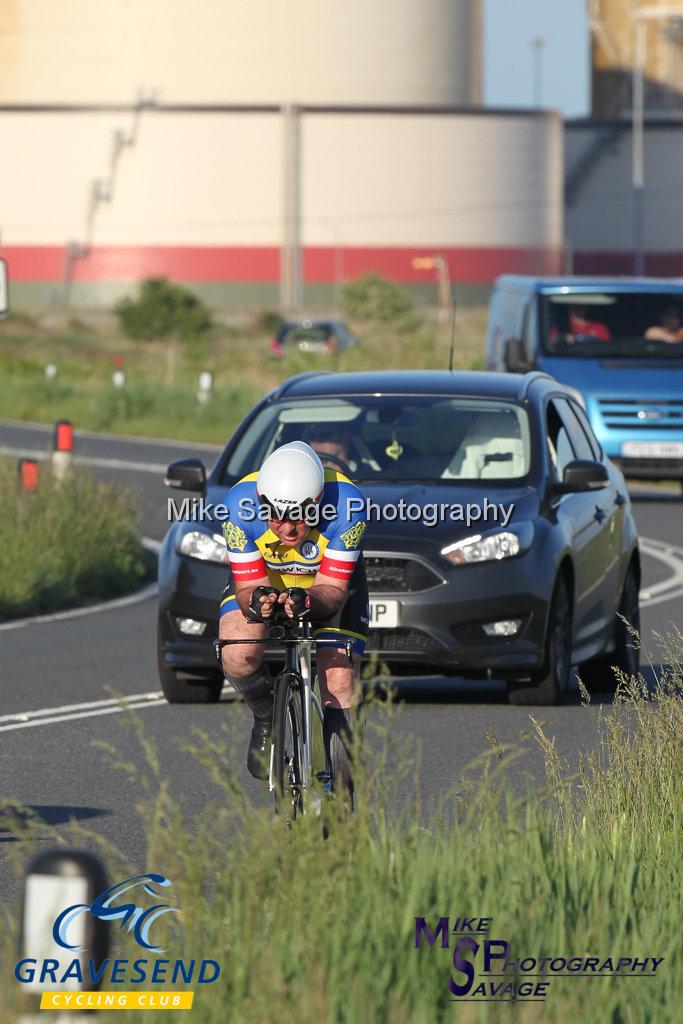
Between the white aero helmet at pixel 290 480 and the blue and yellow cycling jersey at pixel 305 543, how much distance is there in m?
0.20

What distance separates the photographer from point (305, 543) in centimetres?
746

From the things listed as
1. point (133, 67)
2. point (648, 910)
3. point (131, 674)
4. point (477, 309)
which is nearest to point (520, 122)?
point (477, 309)

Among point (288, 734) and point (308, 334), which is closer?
point (288, 734)

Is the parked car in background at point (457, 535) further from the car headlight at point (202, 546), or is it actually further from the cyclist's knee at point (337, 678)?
the cyclist's knee at point (337, 678)

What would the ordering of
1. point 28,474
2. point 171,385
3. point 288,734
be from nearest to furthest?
point 288,734 → point 28,474 → point 171,385

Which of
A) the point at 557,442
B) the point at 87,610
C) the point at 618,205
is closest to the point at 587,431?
the point at 557,442

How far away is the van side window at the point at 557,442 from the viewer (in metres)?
12.4

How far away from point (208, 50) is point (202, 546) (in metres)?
93.0

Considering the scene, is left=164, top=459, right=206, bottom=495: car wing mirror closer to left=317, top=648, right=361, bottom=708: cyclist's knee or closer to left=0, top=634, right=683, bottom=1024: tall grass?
left=317, top=648, right=361, bottom=708: cyclist's knee

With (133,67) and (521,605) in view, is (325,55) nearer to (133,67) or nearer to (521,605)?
(133,67)

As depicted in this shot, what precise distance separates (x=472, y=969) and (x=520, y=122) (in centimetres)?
10231

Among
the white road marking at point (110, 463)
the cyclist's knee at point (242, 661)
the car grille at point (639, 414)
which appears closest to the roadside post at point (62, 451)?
the car grille at point (639, 414)

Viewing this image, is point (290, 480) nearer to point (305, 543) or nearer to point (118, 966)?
A: point (305, 543)

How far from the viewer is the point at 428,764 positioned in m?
9.80
